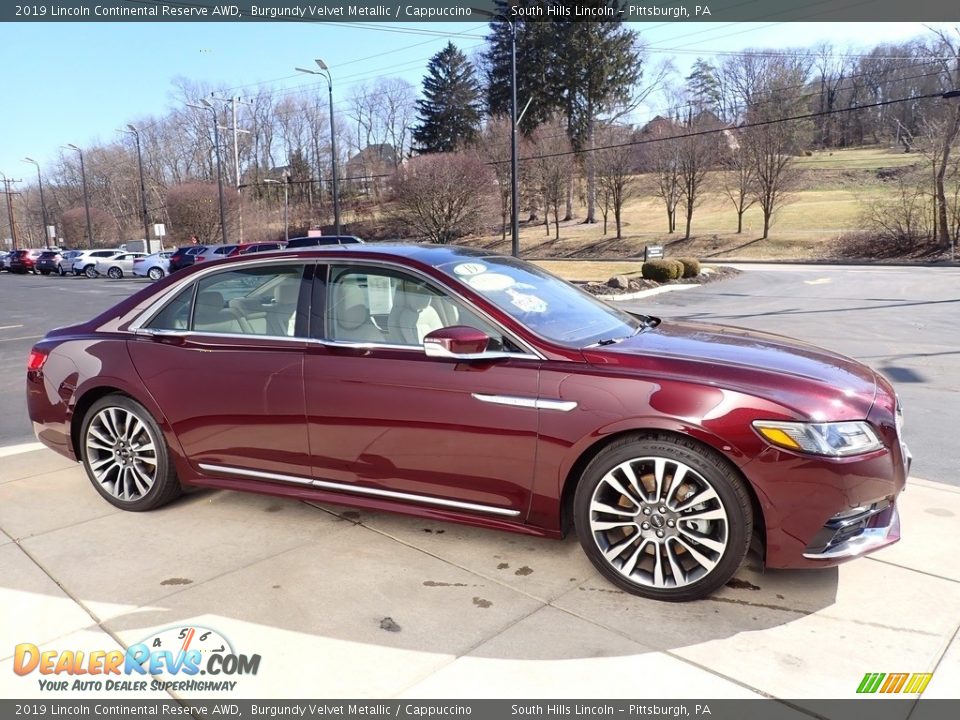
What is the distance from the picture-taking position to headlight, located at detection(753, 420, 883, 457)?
283 cm

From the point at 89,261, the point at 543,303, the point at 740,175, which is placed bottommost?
the point at 89,261

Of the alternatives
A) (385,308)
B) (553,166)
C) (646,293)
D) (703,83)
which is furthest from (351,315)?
(703,83)

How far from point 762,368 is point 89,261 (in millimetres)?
42823

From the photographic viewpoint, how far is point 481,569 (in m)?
→ 3.46

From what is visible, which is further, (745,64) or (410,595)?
(745,64)

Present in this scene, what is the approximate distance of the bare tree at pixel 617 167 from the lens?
43.4 m

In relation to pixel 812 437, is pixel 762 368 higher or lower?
higher

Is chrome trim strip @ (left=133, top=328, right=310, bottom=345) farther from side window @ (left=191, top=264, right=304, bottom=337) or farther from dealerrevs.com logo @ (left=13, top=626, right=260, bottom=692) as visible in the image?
dealerrevs.com logo @ (left=13, top=626, right=260, bottom=692)

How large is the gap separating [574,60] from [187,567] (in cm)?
5461

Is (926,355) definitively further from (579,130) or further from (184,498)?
(579,130)

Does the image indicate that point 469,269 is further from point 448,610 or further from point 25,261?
point 25,261

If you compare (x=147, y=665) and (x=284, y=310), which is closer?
(x=147, y=665)

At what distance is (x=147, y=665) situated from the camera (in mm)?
2729

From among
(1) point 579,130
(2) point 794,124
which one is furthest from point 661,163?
(1) point 579,130
